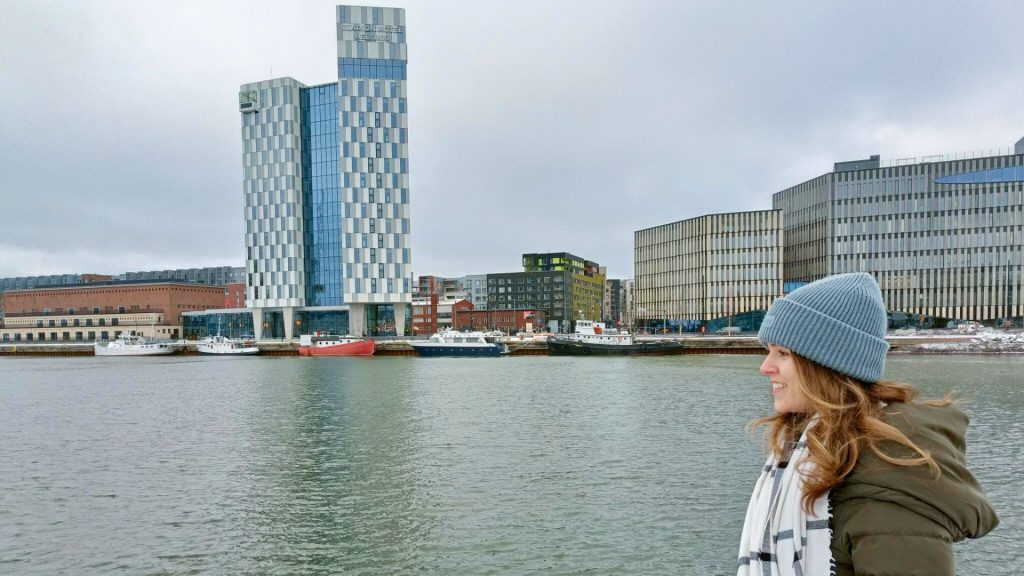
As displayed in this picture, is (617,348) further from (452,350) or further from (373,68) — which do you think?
(373,68)

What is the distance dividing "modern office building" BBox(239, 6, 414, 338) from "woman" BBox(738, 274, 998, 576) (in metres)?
99.5

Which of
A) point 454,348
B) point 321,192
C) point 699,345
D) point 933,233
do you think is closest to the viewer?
point 454,348

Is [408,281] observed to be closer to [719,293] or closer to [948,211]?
[719,293]

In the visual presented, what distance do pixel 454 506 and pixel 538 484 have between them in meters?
2.64

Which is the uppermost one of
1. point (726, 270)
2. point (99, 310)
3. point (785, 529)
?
point (726, 270)

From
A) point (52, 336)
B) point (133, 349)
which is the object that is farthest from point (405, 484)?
point (52, 336)

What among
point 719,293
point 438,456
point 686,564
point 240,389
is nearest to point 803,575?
point 686,564

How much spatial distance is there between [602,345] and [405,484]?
66.2 meters

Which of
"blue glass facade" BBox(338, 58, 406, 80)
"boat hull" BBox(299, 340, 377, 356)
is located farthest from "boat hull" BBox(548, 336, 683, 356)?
"blue glass facade" BBox(338, 58, 406, 80)

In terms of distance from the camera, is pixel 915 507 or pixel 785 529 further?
pixel 785 529

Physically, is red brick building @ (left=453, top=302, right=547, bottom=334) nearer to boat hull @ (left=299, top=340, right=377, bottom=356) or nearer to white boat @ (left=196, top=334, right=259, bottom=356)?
white boat @ (left=196, top=334, right=259, bottom=356)

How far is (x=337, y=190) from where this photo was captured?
112 m

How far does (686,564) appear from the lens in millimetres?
11492

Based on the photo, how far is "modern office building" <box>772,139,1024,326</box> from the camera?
104500mm
